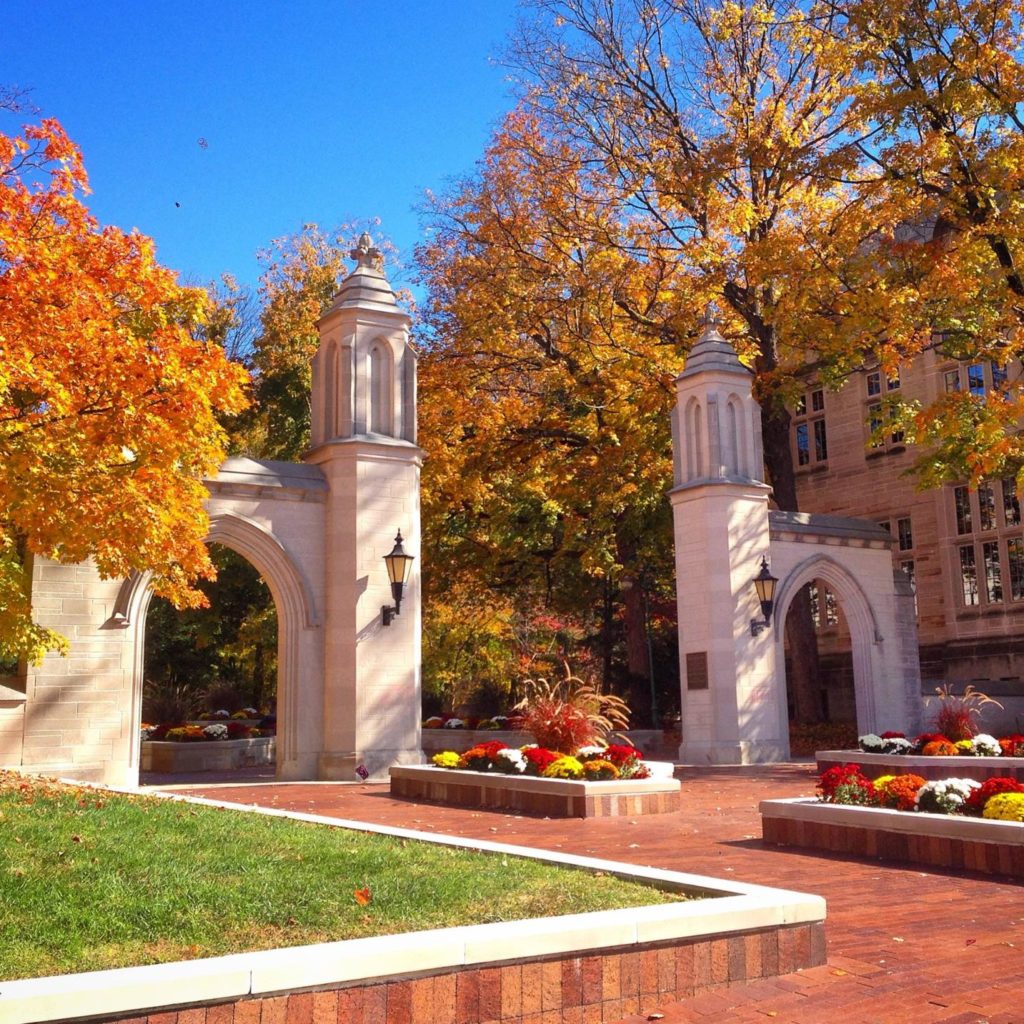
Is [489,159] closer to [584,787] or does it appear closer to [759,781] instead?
[759,781]

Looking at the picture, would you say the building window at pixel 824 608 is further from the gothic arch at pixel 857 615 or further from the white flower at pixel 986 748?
the white flower at pixel 986 748

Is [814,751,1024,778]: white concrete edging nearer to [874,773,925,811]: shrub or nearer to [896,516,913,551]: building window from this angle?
[874,773,925,811]: shrub

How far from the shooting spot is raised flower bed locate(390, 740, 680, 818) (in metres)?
12.5

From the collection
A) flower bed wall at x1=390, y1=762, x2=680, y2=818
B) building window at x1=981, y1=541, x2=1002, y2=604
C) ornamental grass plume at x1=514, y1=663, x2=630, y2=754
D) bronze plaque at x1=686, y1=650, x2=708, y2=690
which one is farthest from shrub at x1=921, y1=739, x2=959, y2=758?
building window at x1=981, y1=541, x2=1002, y2=604

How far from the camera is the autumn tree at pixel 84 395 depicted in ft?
36.0

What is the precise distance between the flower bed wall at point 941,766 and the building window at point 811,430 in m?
18.9

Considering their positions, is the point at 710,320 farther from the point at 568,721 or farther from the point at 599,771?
the point at 599,771

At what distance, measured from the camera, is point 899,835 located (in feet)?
30.0

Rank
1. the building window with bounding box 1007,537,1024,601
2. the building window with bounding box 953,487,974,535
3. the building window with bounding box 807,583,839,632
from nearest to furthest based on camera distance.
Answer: the building window with bounding box 1007,537,1024,601 < the building window with bounding box 953,487,974,535 < the building window with bounding box 807,583,839,632

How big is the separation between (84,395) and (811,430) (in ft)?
85.5

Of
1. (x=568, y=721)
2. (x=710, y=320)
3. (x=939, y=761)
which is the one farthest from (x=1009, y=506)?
(x=568, y=721)

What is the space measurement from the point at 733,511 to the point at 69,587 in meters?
11.4

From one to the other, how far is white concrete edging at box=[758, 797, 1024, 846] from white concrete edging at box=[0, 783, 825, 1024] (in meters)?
3.16

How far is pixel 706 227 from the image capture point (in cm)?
2394
